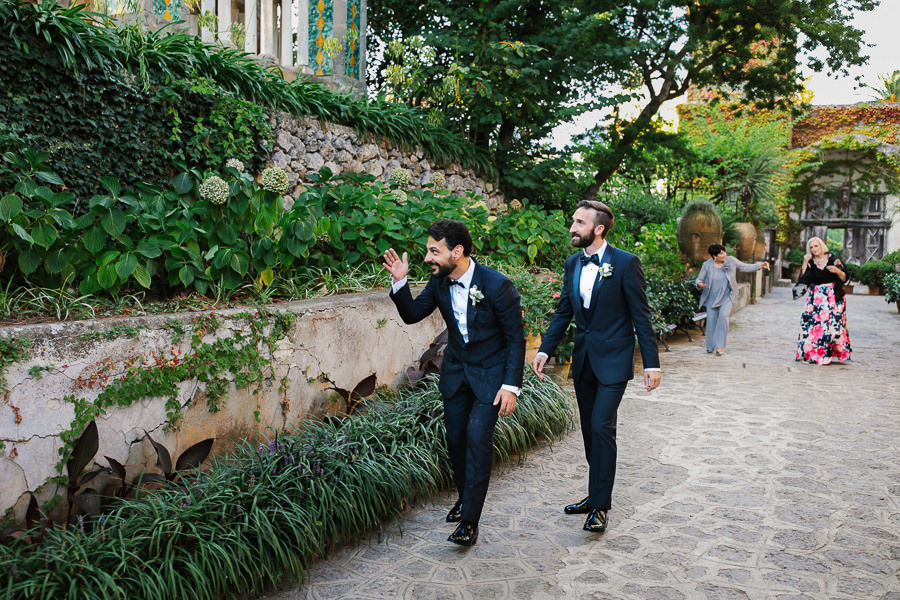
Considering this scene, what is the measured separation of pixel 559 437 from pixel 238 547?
310 cm

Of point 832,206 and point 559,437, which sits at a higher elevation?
point 832,206

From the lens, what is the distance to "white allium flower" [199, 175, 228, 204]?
178 inches

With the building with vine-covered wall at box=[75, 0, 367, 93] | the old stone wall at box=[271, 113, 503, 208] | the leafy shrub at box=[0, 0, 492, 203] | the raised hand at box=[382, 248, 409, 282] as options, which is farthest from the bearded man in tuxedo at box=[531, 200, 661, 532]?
the building with vine-covered wall at box=[75, 0, 367, 93]

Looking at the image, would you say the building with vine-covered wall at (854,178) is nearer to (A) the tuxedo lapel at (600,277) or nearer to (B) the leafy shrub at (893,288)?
(B) the leafy shrub at (893,288)

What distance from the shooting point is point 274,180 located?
4.74m

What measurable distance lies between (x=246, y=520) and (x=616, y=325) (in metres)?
2.08

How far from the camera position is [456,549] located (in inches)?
136

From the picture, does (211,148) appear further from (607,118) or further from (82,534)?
(607,118)

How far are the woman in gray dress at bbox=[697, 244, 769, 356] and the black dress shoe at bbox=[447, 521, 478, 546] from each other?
24.3 feet

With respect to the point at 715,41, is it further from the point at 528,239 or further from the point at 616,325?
the point at 616,325

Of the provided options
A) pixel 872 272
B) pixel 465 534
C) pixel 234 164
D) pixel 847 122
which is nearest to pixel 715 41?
pixel 234 164

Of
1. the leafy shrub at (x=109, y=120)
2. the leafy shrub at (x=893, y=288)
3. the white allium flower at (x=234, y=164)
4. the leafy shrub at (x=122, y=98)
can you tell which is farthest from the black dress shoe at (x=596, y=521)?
the leafy shrub at (x=893, y=288)

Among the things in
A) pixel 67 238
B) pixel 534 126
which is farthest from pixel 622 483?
pixel 534 126

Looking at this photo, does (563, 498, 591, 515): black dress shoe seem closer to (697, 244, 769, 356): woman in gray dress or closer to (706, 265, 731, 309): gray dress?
(697, 244, 769, 356): woman in gray dress
